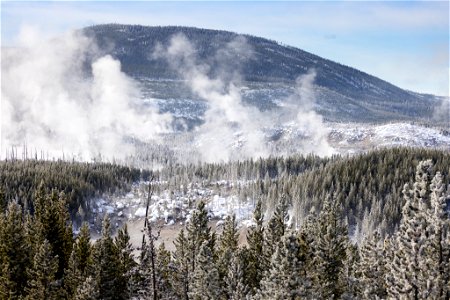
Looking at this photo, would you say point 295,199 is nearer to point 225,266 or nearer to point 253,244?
point 253,244

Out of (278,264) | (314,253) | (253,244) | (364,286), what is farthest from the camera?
(253,244)

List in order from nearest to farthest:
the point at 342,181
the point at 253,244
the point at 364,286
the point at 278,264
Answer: the point at 278,264 → the point at 364,286 → the point at 253,244 → the point at 342,181

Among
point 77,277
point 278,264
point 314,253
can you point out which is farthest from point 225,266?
point 278,264

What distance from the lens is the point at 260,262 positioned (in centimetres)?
7006

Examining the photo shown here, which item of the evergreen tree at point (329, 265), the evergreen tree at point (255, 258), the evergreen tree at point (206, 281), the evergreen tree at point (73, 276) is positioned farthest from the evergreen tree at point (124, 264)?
the evergreen tree at point (329, 265)

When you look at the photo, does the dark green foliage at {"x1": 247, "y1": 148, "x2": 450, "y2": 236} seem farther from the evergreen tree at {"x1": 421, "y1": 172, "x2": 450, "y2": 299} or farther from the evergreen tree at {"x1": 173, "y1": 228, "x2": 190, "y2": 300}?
the evergreen tree at {"x1": 421, "y1": 172, "x2": 450, "y2": 299}

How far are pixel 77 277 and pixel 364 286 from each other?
35.2 m

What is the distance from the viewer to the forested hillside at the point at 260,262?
110 feet

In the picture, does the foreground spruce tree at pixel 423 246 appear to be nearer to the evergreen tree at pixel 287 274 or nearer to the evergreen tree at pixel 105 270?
the evergreen tree at pixel 287 274

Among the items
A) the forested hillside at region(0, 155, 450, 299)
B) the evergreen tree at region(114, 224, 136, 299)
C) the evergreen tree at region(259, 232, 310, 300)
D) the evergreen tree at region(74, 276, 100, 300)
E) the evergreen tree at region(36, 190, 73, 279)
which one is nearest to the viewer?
the forested hillside at region(0, 155, 450, 299)

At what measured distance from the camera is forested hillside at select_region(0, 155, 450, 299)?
33.7 meters

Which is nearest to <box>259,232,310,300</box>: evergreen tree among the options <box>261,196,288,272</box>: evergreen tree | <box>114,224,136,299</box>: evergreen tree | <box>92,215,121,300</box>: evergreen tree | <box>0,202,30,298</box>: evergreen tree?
<box>261,196,288,272</box>: evergreen tree

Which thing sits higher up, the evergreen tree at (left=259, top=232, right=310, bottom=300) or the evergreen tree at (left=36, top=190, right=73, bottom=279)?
the evergreen tree at (left=259, top=232, right=310, bottom=300)

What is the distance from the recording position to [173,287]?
6819cm
